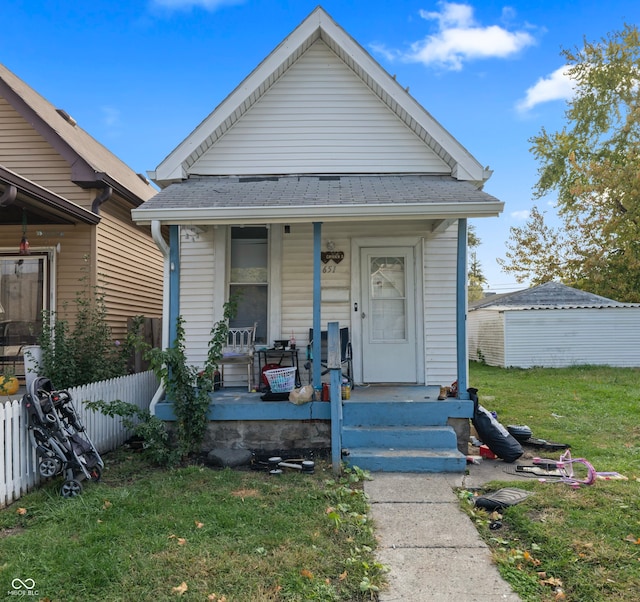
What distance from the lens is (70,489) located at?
14.2 feet

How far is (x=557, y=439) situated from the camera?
6391 mm

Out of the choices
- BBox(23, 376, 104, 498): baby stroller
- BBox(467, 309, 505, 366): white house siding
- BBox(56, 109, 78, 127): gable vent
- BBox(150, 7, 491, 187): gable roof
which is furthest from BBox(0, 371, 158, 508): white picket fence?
BBox(467, 309, 505, 366): white house siding

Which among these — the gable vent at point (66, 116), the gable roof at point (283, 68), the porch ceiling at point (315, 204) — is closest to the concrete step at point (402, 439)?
the porch ceiling at point (315, 204)

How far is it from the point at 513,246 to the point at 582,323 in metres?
11.5

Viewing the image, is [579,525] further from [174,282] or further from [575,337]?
[575,337]

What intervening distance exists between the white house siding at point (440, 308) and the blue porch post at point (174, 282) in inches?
137

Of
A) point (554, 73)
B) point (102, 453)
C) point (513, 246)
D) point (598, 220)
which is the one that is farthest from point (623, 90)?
point (102, 453)

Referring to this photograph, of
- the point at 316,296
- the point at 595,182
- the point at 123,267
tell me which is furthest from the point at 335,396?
the point at 595,182

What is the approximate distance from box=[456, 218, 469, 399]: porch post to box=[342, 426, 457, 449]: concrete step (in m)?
0.61

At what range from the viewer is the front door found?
7047mm

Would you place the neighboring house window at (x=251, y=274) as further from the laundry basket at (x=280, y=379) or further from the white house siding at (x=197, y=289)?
the laundry basket at (x=280, y=379)

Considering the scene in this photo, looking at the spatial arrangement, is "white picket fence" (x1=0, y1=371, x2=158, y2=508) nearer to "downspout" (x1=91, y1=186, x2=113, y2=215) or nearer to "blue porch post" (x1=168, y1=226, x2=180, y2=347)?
"blue porch post" (x1=168, y1=226, x2=180, y2=347)

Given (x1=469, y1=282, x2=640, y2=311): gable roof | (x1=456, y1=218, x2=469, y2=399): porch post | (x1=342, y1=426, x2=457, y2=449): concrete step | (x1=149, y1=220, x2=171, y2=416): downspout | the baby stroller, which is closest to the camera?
the baby stroller

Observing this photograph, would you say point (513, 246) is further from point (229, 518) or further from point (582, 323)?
point (229, 518)
